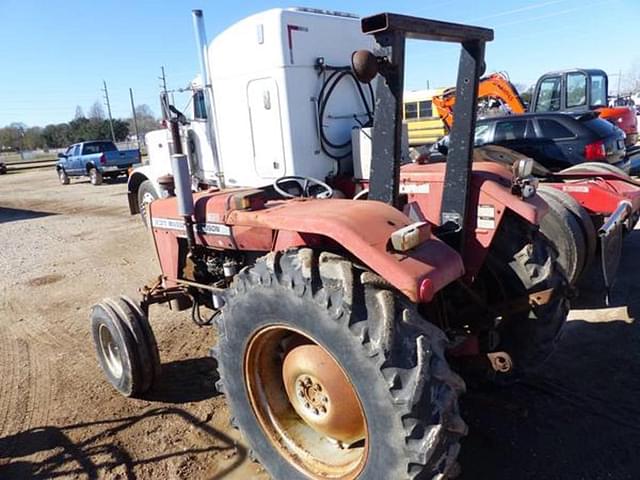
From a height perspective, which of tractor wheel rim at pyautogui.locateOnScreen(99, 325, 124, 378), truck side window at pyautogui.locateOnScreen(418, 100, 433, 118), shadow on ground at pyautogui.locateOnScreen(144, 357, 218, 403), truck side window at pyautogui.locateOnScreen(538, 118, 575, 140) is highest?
truck side window at pyautogui.locateOnScreen(418, 100, 433, 118)

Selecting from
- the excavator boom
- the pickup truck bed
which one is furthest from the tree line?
the excavator boom

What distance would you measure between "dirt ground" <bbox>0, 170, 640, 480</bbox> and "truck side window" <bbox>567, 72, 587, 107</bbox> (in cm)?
889

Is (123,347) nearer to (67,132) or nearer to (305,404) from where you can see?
(305,404)

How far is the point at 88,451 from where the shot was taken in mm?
3213

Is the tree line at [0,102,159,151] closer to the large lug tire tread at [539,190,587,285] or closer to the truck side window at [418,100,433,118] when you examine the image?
the truck side window at [418,100,433,118]

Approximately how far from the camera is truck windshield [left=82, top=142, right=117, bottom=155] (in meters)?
22.2

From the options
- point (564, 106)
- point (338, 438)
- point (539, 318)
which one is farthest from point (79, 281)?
point (564, 106)

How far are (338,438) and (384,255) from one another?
108 cm

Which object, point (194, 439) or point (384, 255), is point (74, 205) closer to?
point (194, 439)

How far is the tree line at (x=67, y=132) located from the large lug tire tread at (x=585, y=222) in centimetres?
5236

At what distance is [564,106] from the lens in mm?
13188

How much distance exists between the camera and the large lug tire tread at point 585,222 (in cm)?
486

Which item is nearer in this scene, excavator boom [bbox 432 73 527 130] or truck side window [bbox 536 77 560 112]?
truck side window [bbox 536 77 560 112]

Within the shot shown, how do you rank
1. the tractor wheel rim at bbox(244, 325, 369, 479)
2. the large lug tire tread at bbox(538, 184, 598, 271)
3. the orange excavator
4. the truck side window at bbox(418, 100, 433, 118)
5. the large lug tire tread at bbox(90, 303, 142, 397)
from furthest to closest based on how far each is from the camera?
the truck side window at bbox(418, 100, 433, 118), the orange excavator, the large lug tire tread at bbox(538, 184, 598, 271), the large lug tire tread at bbox(90, 303, 142, 397), the tractor wheel rim at bbox(244, 325, 369, 479)
